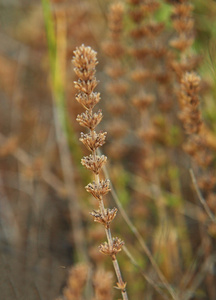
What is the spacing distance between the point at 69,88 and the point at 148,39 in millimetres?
832

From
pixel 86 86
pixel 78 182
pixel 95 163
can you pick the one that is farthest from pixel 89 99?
pixel 78 182

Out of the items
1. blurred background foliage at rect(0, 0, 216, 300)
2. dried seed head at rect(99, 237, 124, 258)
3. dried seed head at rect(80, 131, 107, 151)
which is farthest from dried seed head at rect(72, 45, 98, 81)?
blurred background foliage at rect(0, 0, 216, 300)

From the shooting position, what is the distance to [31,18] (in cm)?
270

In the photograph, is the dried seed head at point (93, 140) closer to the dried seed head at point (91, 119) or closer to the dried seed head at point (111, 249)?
the dried seed head at point (91, 119)

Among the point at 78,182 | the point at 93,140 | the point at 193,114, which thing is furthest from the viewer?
the point at 78,182

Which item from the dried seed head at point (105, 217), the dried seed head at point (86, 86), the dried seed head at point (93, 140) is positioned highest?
the dried seed head at point (86, 86)

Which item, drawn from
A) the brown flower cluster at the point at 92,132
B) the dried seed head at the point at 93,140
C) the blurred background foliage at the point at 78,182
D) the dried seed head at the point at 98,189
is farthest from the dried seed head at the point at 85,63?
the blurred background foliage at the point at 78,182

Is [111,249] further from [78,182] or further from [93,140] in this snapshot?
[78,182]

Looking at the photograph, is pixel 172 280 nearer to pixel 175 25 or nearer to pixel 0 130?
pixel 175 25

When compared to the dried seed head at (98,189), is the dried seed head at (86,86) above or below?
above

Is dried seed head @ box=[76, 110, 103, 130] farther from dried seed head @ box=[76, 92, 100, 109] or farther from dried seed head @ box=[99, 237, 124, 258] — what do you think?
dried seed head @ box=[99, 237, 124, 258]

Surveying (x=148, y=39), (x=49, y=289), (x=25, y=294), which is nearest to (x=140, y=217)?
(x=49, y=289)

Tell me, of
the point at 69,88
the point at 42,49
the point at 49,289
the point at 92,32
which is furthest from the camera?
the point at 42,49

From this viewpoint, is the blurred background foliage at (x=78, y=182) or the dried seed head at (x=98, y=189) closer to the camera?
the dried seed head at (x=98, y=189)
